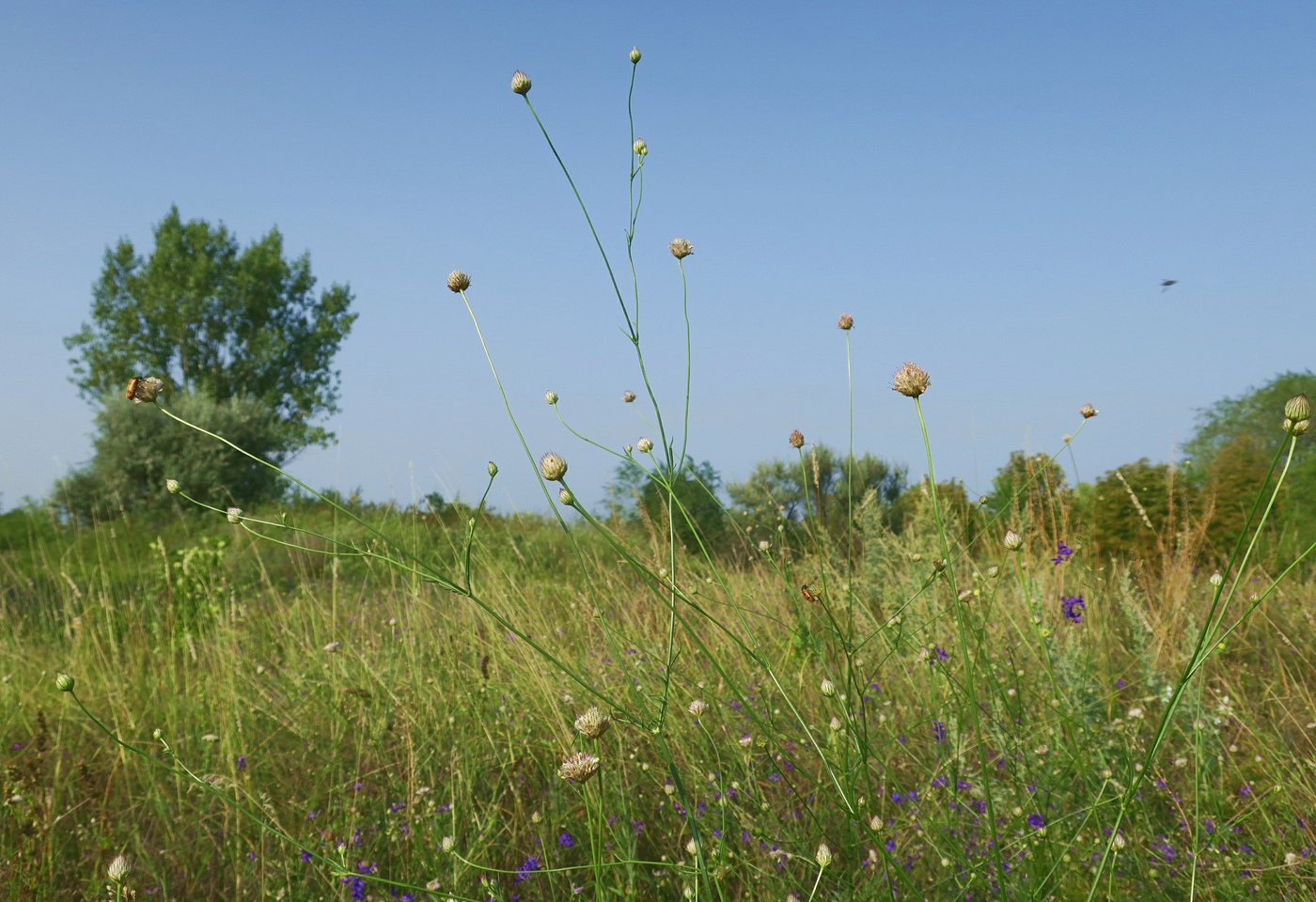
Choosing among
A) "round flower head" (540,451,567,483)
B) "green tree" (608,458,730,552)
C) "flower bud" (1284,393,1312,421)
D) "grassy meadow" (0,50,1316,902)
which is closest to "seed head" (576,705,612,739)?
"grassy meadow" (0,50,1316,902)

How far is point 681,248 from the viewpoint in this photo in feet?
6.94

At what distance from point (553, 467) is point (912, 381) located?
0.61 meters

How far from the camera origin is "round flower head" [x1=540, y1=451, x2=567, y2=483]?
1.46m

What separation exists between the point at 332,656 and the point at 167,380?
20598 mm

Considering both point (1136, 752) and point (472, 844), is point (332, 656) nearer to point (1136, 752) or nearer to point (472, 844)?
point (472, 844)

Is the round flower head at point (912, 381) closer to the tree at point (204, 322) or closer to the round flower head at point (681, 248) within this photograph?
the round flower head at point (681, 248)

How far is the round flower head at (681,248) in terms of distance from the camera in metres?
2.10

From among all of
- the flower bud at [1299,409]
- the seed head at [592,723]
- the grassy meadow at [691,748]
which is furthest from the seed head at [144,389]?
the flower bud at [1299,409]

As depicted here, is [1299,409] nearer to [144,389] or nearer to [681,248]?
[681,248]

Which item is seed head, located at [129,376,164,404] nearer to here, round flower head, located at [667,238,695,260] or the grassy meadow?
the grassy meadow

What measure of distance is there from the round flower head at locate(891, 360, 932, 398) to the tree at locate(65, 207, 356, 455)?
2241 cm

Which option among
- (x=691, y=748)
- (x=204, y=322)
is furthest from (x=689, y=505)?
(x=204, y=322)

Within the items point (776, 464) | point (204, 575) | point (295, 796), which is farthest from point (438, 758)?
point (776, 464)

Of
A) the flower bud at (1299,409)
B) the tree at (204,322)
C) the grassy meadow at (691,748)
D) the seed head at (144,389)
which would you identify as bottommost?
the grassy meadow at (691,748)
